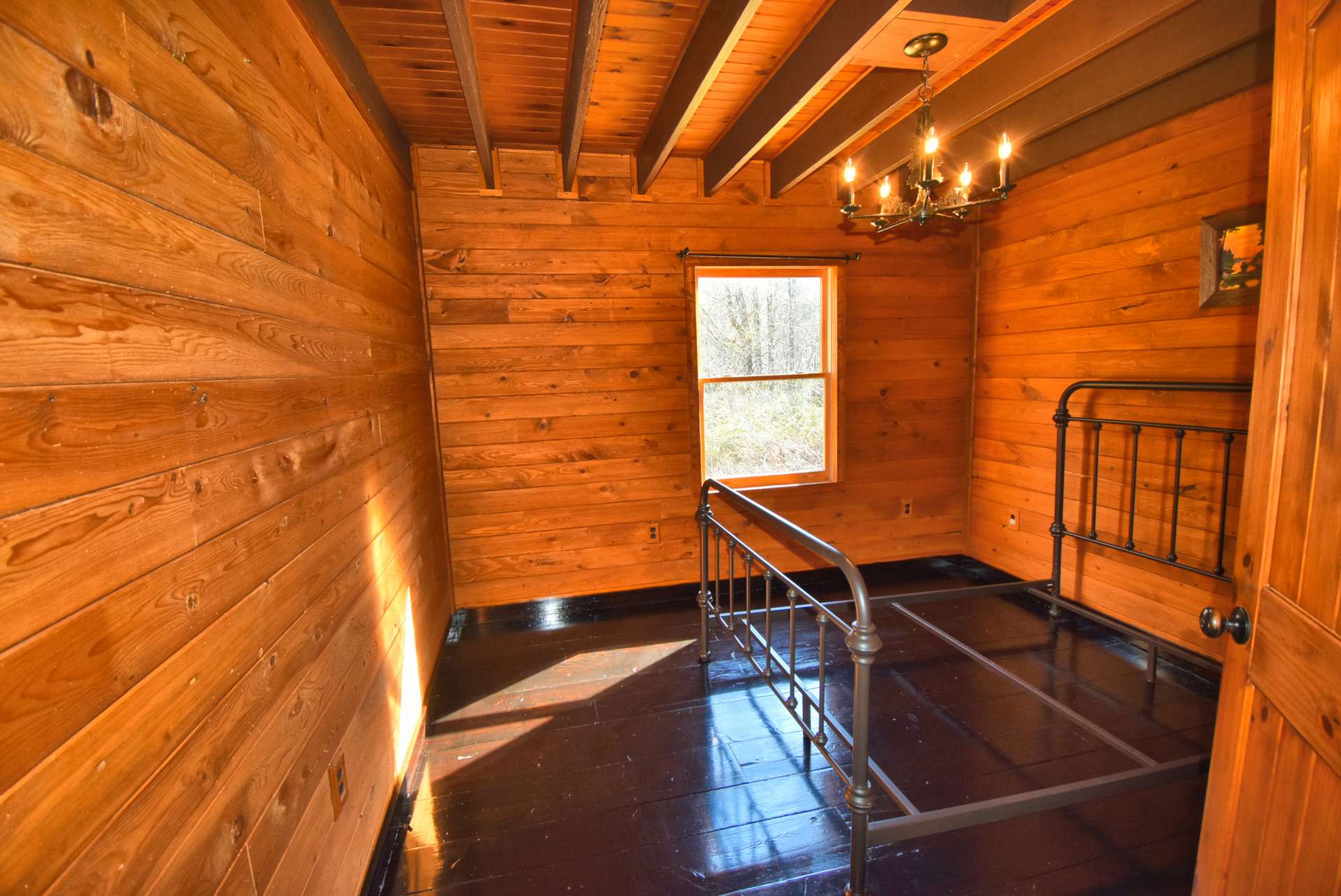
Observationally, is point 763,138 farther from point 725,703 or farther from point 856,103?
Answer: point 725,703

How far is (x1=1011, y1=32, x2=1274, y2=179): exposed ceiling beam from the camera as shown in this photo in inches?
81.8

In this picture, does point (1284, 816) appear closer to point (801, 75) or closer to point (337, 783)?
point (337, 783)

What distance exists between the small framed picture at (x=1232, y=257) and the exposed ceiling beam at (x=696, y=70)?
6.80 ft

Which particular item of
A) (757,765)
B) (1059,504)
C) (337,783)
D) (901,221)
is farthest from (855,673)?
(1059,504)

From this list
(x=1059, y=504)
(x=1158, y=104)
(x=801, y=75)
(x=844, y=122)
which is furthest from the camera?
(x=1059, y=504)

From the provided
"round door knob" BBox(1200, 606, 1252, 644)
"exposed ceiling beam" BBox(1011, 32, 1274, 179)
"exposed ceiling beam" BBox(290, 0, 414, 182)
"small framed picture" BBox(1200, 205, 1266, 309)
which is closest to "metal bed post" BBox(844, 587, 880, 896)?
"round door knob" BBox(1200, 606, 1252, 644)

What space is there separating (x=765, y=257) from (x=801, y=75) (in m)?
1.18

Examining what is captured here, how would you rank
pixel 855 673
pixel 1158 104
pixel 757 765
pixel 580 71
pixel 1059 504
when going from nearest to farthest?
1. pixel 855 673
2. pixel 580 71
3. pixel 757 765
4. pixel 1158 104
5. pixel 1059 504

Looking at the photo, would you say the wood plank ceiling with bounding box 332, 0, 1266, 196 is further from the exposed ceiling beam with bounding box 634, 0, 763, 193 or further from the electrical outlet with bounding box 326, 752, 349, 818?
the electrical outlet with bounding box 326, 752, 349, 818

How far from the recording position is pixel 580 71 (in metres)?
1.82

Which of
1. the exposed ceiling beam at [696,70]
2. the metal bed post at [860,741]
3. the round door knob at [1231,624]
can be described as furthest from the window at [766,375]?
the round door knob at [1231,624]

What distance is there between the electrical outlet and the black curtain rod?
265 cm

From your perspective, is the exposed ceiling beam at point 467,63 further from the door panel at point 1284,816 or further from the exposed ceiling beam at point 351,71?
the door panel at point 1284,816

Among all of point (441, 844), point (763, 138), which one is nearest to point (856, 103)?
point (763, 138)
